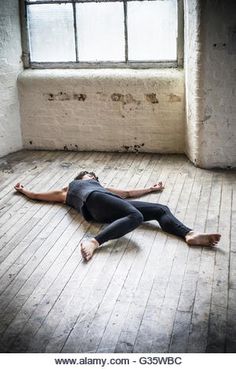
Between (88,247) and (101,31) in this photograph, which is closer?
(88,247)

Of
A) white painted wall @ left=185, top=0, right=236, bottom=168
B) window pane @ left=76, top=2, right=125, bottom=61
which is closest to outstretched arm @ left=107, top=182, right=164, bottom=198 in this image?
white painted wall @ left=185, top=0, right=236, bottom=168

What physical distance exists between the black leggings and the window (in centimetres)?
255

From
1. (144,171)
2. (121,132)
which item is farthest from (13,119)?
(144,171)

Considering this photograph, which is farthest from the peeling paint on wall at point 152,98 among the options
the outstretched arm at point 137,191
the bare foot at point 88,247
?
the bare foot at point 88,247

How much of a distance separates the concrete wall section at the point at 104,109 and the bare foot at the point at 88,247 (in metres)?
2.63

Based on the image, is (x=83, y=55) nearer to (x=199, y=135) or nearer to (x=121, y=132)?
(x=121, y=132)

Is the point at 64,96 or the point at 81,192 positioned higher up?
the point at 64,96

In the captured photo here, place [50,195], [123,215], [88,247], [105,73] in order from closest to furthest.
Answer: [88,247]
[123,215]
[50,195]
[105,73]

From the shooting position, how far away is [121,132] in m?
6.40

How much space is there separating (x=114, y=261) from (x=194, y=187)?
5.54 ft

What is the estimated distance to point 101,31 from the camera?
20.6 feet

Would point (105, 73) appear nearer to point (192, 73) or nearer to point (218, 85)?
point (192, 73)

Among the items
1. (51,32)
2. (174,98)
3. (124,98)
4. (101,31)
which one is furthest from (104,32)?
(174,98)

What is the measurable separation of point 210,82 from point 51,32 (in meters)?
2.23
